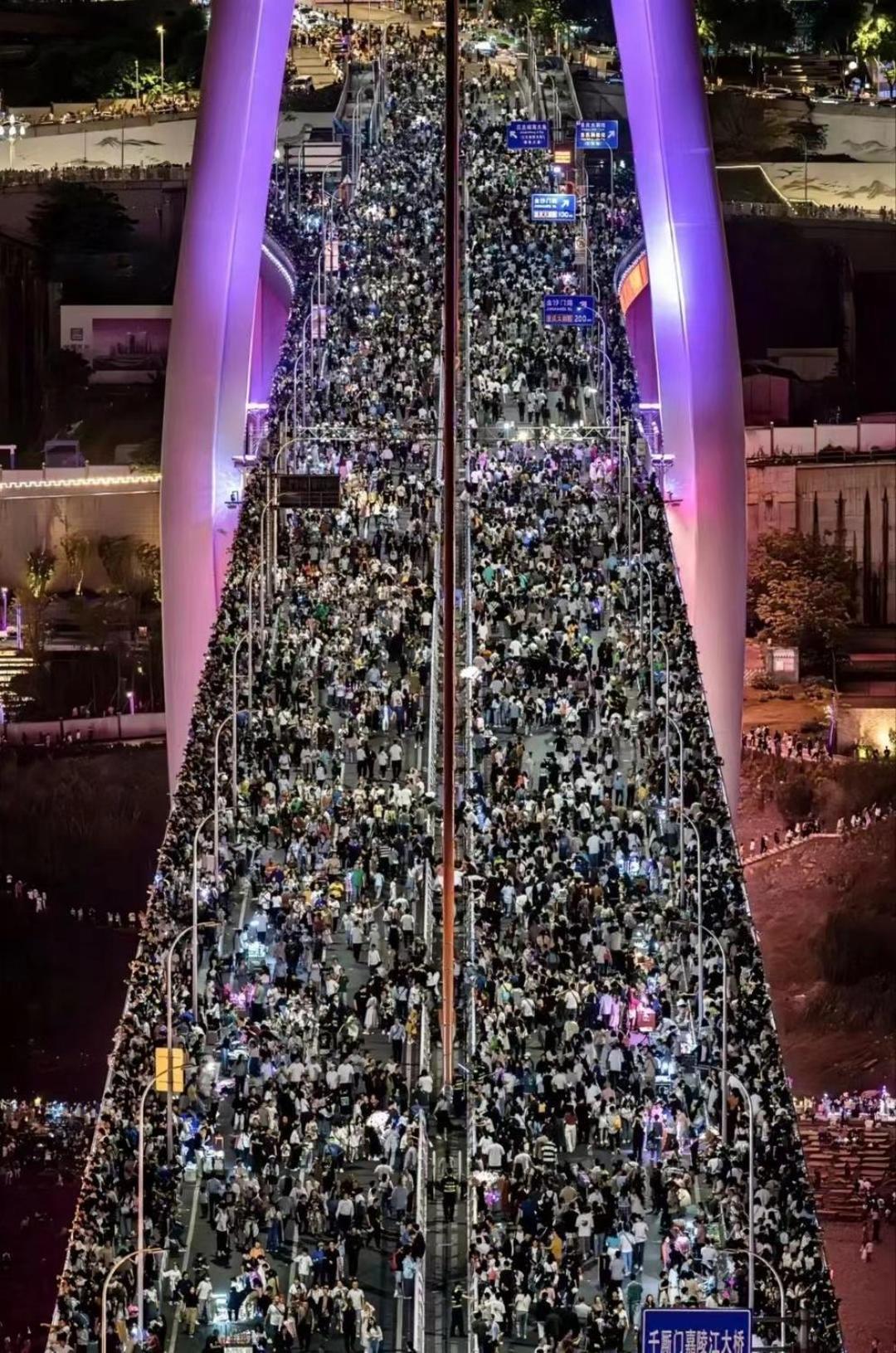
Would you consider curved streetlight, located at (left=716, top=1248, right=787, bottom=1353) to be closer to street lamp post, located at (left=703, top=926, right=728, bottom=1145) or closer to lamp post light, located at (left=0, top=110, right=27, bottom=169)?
street lamp post, located at (left=703, top=926, right=728, bottom=1145)

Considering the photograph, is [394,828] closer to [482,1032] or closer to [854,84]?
[482,1032]

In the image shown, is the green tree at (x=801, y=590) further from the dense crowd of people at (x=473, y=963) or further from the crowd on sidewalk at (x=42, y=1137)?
the dense crowd of people at (x=473, y=963)

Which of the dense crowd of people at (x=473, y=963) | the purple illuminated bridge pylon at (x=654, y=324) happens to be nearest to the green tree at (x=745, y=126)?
the dense crowd of people at (x=473, y=963)

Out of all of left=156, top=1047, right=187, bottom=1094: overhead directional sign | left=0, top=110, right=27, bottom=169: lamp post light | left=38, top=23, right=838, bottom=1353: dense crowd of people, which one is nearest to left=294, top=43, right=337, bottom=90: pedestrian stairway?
left=0, top=110, right=27, bottom=169: lamp post light

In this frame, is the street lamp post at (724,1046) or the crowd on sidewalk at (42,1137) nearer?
the street lamp post at (724,1046)

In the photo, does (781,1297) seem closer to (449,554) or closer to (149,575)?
Result: (449,554)

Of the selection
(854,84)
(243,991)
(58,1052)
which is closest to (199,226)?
(243,991)

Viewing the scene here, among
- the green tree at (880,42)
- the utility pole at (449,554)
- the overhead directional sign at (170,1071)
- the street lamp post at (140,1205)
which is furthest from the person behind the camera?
the green tree at (880,42)

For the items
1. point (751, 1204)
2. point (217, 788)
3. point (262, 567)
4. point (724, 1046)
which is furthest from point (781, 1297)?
point (262, 567)
